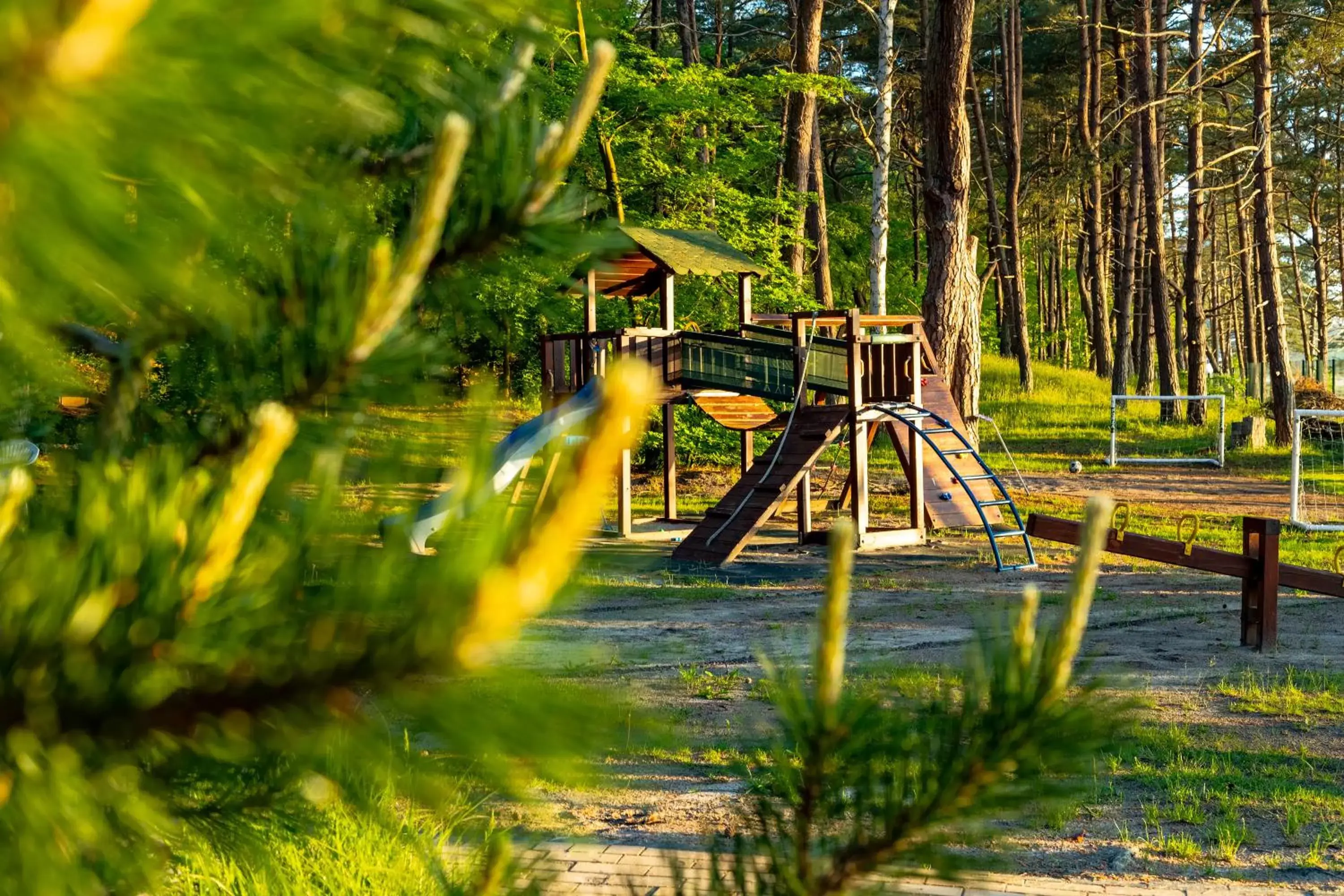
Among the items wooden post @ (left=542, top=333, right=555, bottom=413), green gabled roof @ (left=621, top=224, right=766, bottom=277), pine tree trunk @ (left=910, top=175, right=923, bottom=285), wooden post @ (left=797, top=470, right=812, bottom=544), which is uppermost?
pine tree trunk @ (left=910, top=175, right=923, bottom=285)

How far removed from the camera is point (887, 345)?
1638 cm

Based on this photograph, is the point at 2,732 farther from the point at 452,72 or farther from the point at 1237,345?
the point at 1237,345

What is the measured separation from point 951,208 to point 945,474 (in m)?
5.45

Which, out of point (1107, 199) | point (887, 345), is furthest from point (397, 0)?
point (1107, 199)

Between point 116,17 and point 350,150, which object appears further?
point 350,150

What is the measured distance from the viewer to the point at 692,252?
17.7m

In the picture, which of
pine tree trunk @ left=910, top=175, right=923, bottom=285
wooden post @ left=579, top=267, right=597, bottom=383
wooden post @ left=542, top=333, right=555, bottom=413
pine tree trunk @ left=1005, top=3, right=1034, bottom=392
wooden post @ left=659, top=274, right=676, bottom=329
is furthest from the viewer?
pine tree trunk @ left=910, top=175, right=923, bottom=285

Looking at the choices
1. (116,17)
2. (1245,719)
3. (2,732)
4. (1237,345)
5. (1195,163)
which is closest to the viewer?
(116,17)

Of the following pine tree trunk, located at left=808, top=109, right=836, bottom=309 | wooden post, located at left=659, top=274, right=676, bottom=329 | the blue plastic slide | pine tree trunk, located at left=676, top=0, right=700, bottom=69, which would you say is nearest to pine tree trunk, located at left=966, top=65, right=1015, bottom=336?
pine tree trunk, located at left=808, top=109, right=836, bottom=309

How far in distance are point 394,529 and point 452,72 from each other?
0.72 metres

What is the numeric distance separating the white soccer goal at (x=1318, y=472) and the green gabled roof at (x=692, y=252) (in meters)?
7.52

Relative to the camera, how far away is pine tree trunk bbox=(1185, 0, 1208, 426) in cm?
2742

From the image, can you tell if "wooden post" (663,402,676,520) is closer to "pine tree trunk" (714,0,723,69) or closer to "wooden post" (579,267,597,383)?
"wooden post" (579,267,597,383)

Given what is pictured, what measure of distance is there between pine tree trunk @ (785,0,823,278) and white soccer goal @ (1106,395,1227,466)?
649 centimetres
